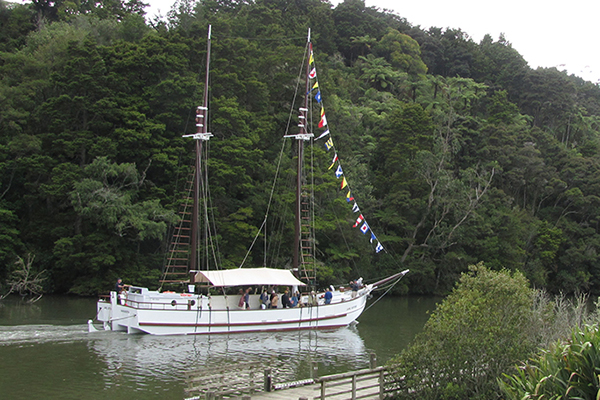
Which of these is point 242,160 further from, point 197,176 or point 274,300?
point 274,300

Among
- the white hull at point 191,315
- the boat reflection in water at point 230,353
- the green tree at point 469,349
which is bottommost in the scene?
the boat reflection in water at point 230,353

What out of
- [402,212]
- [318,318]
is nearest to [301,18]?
[402,212]

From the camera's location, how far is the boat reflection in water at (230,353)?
62.0 ft

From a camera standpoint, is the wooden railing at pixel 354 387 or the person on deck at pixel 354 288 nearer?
the wooden railing at pixel 354 387

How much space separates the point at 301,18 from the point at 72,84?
4225 cm

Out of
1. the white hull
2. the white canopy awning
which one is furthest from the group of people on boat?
the white canopy awning

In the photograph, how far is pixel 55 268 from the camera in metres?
36.9

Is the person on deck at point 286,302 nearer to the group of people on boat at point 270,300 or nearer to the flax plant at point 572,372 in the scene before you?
the group of people on boat at point 270,300

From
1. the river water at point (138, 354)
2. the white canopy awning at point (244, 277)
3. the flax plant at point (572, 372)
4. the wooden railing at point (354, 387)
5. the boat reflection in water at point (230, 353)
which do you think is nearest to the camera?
the flax plant at point (572, 372)

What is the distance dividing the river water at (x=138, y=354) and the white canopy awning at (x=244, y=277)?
241 cm

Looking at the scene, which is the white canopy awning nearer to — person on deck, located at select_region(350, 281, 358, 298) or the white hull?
the white hull

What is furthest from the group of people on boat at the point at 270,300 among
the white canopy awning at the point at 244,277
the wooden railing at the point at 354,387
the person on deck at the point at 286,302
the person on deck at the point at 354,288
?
the wooden railing at the point at 354,387

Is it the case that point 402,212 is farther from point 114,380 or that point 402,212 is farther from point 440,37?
point 440,37

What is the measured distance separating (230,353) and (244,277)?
5.40 metres
